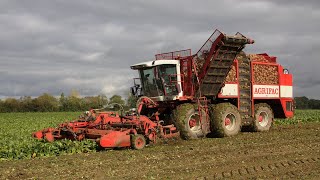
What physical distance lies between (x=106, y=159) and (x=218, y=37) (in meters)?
6.89

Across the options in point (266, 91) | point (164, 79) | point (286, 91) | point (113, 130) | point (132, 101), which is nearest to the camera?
point (113, 130)

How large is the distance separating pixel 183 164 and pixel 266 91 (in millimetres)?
9594

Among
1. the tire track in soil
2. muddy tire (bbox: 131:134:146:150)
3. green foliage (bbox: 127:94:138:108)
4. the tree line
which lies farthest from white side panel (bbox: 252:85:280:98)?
the tree line

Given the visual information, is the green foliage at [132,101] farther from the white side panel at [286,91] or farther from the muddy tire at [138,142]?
the white side panel at [286,91]

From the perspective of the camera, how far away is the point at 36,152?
34.4 ft

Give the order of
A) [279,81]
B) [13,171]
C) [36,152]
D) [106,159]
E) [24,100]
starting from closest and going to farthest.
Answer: [13,171] < [106,159] < [36,152] < [279,81] < [24,100]

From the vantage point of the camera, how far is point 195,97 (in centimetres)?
1428

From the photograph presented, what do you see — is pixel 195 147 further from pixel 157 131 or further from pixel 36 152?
pixel 36 152

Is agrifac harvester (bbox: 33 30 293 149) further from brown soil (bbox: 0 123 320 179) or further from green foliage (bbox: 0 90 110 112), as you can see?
green foliage (bbox: 0 90 110 112)

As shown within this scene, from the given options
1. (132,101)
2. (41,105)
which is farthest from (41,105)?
(132,101)

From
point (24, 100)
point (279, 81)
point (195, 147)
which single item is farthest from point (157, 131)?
point (24, 100)

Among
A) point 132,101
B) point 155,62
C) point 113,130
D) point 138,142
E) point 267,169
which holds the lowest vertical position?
point 267,169

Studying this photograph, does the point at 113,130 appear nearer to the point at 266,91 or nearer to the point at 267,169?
the point at 267,169

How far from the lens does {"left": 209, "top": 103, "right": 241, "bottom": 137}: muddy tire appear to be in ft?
46.7
